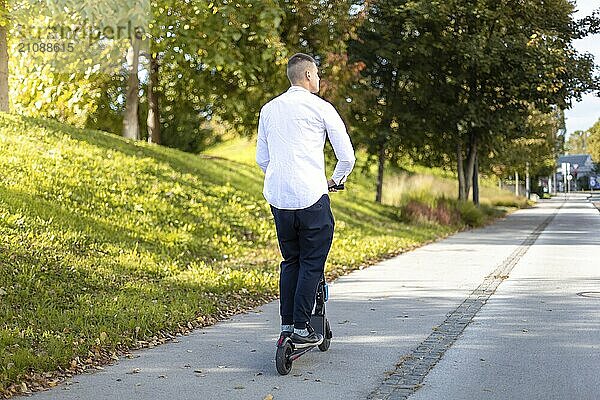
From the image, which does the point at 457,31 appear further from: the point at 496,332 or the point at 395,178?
the point at 496,332

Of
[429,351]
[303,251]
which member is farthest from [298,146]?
[429,351]

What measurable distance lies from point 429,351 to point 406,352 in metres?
0.19

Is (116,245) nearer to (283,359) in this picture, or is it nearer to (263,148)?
(263,148)

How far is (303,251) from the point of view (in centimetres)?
651

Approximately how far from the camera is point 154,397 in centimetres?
565

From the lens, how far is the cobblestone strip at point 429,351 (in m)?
5.86

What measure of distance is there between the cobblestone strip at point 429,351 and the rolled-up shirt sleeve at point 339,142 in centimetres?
143

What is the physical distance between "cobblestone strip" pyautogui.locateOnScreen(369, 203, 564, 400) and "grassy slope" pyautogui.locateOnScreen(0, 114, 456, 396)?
7.07 feet

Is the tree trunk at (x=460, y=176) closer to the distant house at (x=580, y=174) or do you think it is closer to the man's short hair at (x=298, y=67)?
the man's short hair at (x=298, y=67)

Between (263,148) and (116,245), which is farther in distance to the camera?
(116,245)

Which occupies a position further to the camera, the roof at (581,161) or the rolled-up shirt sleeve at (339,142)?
the roof at (581,161)

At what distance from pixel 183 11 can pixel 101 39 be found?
2051 millimetres

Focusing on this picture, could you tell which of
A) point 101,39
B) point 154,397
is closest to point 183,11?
point 101,39

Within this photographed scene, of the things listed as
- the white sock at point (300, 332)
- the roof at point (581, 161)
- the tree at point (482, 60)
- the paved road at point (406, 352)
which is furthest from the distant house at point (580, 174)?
the white sock at point (300, 332)
